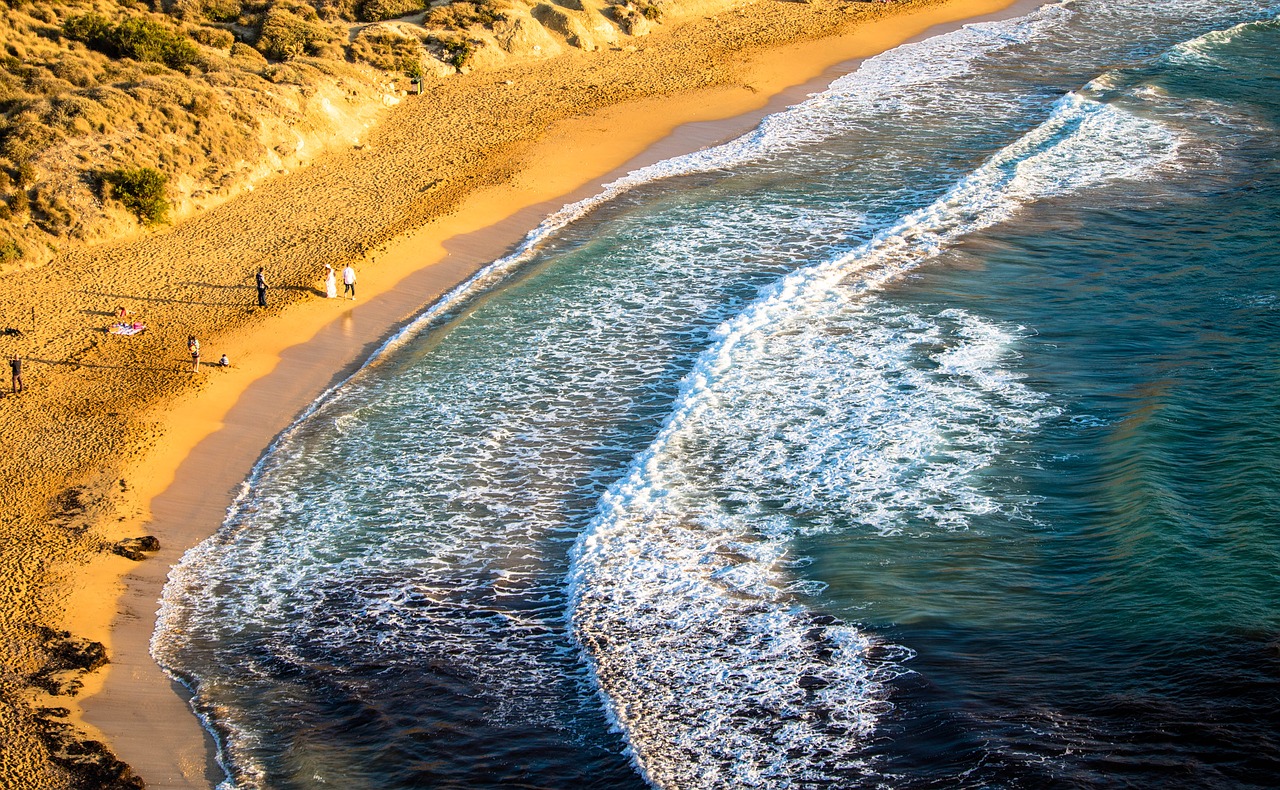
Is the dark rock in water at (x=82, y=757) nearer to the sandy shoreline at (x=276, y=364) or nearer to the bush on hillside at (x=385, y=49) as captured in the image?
the sandy shoreline at (x=276, y=364)

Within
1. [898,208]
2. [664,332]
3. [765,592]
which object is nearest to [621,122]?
[898,208]

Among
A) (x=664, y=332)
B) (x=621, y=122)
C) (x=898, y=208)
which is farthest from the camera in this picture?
(x=621, y=122)

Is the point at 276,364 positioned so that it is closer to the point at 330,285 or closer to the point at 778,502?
the point at 330,285

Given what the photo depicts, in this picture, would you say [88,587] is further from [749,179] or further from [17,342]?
[749,179]

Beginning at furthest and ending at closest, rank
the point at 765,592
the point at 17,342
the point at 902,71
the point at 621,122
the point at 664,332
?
1. the point at 902,71
2. the point at 621,122
3. the point at 664,332
4. the point at 17,342
5. the point at 765,592

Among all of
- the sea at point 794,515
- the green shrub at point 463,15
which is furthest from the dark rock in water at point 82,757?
the green shrub at point 463,15

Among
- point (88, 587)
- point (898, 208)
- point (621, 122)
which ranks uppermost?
point (621, 122)

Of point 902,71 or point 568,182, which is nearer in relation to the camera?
point 568,182
